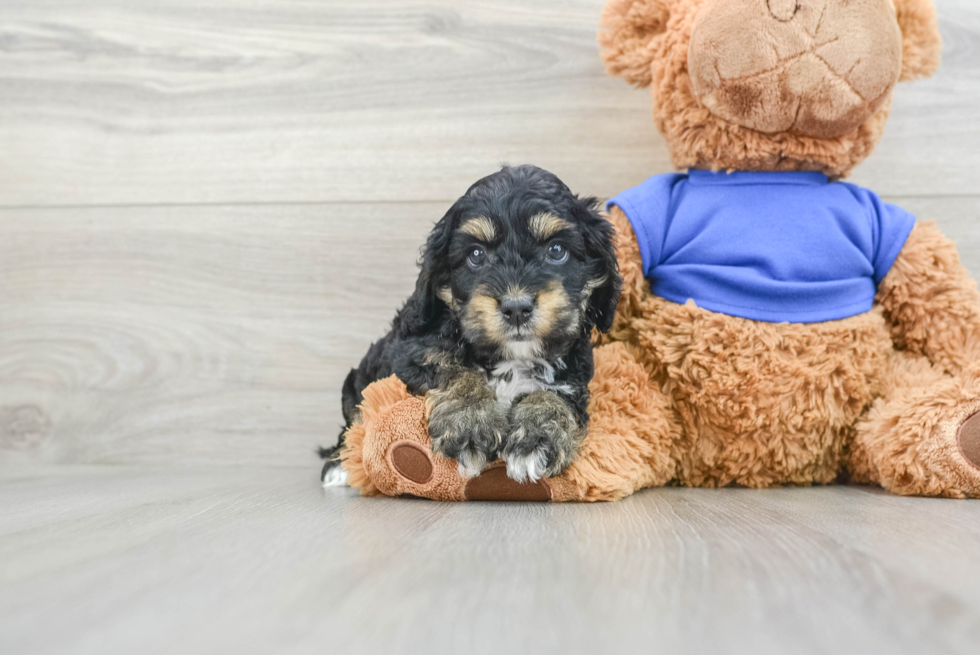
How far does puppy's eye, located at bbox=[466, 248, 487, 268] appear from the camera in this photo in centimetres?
148

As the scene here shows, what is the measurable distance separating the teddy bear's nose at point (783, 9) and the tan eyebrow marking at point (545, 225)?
660mm

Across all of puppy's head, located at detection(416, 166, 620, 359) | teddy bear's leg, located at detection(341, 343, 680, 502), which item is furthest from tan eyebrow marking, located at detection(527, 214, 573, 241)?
teddy bear's leg, located at detection(341, 343, 680, 502)

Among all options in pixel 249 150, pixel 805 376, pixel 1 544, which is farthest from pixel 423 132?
pixel 1 544

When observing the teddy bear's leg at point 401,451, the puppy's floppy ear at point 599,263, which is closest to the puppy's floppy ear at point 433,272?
the teddy bear's leg at point 401,451

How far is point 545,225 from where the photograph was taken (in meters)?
1.46

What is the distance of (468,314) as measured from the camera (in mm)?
1426

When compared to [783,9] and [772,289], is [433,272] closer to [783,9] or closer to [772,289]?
[772,289]

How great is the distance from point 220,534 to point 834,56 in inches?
60.7

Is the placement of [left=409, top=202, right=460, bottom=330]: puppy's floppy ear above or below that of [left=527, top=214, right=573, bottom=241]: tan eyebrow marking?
below

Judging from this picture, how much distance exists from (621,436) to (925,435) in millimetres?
640

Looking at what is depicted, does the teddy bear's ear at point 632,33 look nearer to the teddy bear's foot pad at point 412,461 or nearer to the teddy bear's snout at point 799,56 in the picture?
the teddy bear's snout at point 799,56

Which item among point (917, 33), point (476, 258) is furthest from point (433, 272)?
point (917, 33)

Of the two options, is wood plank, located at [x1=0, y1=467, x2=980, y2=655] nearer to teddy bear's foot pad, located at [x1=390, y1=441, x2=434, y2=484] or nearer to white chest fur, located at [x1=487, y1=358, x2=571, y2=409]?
teddy bear's foot pad, located at [x1=390, y1=441, x2=434, y2=484]

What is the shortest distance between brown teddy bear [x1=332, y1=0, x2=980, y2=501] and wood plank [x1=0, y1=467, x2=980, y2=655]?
209 millimetres
